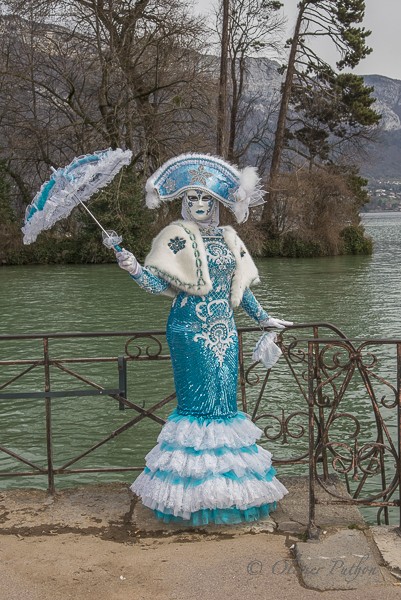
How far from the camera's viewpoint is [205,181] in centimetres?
381

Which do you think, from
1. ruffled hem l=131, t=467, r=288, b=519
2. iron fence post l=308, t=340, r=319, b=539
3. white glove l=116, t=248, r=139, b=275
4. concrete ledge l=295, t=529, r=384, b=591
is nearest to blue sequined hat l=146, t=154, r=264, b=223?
white glove l=116, t=248, r=139, b=275

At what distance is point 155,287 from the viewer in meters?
3.70

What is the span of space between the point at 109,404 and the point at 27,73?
62.4 feet

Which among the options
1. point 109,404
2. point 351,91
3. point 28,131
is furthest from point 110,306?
point 351,91

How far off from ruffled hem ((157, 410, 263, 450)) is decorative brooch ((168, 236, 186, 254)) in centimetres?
82

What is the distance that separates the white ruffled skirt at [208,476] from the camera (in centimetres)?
350

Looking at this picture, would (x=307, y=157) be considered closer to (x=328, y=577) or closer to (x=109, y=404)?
(x=109, y=404)

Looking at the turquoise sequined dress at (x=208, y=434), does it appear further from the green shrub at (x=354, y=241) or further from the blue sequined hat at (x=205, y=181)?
the green shrub at (x=354, y=241)

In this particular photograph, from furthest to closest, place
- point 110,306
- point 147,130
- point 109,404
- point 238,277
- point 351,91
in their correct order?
point 351,91 < point 147,130 < point 110,306 < point 109,404 < point 238,277

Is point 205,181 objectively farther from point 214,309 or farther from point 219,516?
point 219,516

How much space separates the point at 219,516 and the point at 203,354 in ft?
2.52

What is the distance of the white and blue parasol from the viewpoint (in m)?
3.60

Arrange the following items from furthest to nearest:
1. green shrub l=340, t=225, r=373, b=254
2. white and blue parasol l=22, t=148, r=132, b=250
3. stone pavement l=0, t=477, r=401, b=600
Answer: green shrub l=340, t=225, r=373, b=254 < white and blue parasol l=22, t=148, r=132, b=250 < stone pavement l=0, t=477, r=401, b=600

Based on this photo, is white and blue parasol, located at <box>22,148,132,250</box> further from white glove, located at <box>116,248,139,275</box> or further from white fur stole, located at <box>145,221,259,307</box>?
white fur stole, located at <box>145,221,259,307</box>
